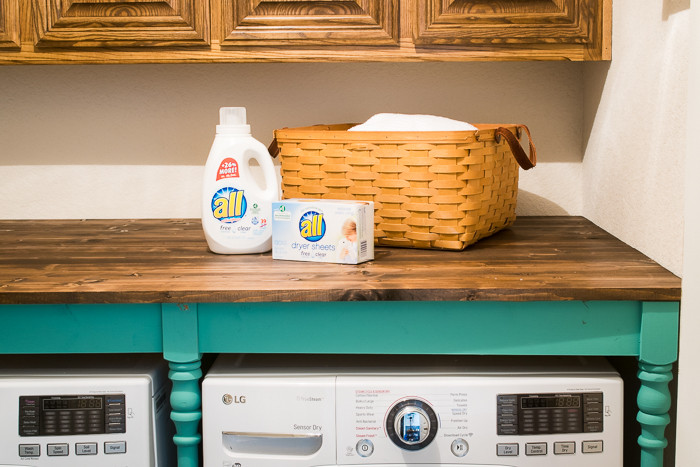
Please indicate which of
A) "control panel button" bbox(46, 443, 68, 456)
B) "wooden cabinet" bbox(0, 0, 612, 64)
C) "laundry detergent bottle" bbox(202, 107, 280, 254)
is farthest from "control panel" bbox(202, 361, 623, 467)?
"wooden cabinet" bbox(0, 0, 612, 64)

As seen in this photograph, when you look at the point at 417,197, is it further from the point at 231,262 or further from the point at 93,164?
the point at 93,164

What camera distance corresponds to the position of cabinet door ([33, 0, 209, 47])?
5.47 feet

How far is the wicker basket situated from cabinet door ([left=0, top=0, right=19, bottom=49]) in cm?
61

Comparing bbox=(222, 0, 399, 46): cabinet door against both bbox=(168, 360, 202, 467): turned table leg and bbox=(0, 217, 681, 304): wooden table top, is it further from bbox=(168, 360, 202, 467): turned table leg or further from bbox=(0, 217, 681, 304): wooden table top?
bbox=(168, 360, 202, 467): turned table leg

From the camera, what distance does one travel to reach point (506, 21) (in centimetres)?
165

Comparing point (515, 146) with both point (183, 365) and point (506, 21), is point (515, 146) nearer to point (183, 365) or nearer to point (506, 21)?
point (506, 21)

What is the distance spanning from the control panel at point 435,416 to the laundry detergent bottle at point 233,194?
357 mm

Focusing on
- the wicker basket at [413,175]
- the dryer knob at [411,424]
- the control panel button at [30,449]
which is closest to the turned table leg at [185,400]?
the control panel button at [30,449]

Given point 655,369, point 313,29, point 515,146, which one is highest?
point 313,29

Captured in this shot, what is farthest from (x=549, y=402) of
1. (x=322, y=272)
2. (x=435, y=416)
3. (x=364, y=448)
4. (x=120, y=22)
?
(x=120, y=22)

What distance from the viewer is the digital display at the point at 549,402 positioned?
1.31 m

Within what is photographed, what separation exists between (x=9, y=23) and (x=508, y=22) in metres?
1.06

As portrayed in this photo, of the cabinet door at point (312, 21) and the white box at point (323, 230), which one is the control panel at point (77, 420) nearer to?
the white box at point (323, 230)

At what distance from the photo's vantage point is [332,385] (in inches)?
51.8
